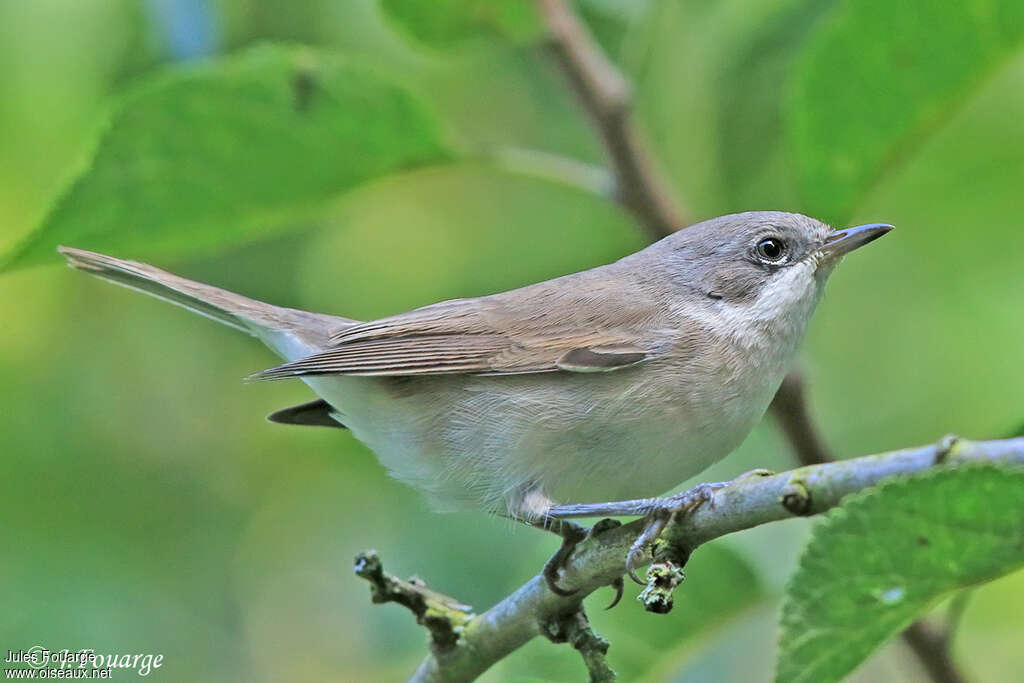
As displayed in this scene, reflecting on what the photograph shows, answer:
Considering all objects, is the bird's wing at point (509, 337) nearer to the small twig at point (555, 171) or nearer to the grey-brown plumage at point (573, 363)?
the grey-brown plumage at point (573, 363)

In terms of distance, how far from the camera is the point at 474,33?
3.67m

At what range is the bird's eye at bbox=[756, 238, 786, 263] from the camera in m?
3.81

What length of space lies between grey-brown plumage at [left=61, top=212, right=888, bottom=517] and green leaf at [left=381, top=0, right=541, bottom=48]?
91cm

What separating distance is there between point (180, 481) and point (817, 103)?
3260 mm

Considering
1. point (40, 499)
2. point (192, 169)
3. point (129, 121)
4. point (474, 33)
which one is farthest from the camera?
point (40, 499)

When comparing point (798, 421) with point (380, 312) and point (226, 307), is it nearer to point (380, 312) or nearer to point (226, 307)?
point (226, 307)

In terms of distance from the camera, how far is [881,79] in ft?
10.7

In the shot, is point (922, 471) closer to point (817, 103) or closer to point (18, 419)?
point (817, 103)

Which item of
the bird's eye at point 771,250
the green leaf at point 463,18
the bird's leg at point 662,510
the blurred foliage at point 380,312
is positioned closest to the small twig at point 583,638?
the bird's leg at point 662,510

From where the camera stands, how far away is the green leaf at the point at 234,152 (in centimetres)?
319

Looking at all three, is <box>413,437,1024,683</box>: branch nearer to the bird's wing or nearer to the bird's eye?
the bird's wing

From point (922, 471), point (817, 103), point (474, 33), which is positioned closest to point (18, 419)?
point (474, 33)

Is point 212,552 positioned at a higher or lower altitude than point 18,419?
lower

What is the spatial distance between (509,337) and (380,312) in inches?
73.7
